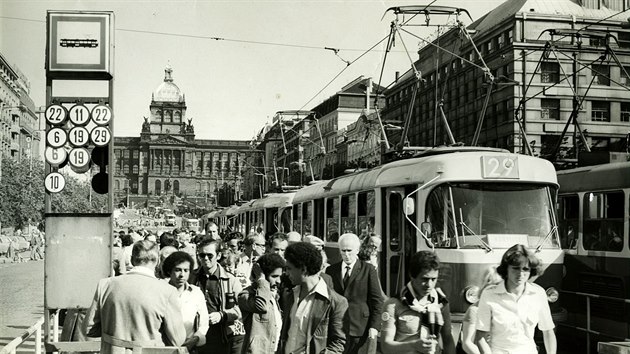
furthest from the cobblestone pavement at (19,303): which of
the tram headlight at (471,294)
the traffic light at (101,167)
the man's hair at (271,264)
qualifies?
the man's hair at (271,264)

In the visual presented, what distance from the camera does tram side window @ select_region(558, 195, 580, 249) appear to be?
14750mm

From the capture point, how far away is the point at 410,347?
Answer: 6.07m

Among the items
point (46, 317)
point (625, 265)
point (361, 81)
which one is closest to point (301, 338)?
point (46, 317)

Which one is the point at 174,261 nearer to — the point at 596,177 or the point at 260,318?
the point at 260,318

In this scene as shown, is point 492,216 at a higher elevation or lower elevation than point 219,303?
higher

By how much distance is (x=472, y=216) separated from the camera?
12.5 meters

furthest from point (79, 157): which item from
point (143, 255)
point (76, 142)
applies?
point (143, 255)

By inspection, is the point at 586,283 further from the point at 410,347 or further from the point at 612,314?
the point at 410,347

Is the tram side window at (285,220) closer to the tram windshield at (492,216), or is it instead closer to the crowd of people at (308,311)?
the tram windshield at (492,216)

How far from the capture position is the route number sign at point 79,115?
1056 cm

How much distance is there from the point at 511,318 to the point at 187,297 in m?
2.45

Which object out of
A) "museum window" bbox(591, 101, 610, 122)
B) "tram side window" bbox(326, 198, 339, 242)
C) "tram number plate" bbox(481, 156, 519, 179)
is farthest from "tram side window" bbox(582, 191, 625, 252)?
"museum window" bbox(591, 101, 610, 122)

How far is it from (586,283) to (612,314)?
98 centimetres

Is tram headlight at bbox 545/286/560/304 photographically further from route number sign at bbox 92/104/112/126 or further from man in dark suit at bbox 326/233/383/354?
route number sign at bbox 92/104/112/126
